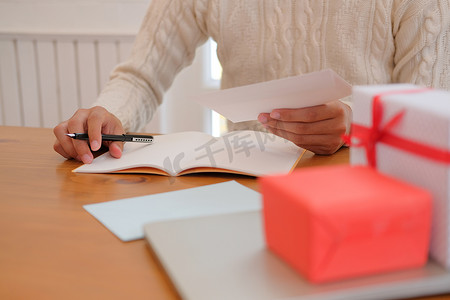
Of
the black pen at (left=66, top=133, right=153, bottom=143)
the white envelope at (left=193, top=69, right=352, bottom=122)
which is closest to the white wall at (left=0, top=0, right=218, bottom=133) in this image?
the black pen at (left=66, top=133, right=153, bottom=143)

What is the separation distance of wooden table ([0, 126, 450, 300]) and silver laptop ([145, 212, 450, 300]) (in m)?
0.02

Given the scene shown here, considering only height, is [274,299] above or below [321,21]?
below

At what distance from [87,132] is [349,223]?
63 centimetres

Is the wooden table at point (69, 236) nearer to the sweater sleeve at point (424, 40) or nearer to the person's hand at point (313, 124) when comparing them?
the person's hand at point (313, 124)

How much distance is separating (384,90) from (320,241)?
18 cm

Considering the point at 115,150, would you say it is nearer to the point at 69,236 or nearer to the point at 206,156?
the point at 206,156

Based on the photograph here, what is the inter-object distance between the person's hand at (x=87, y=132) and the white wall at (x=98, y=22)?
120 cm

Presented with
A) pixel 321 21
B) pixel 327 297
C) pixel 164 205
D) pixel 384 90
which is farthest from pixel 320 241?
pixel 321 21

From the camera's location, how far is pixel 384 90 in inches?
18.2

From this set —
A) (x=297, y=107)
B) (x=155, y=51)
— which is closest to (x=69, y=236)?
(x=297, y=107)

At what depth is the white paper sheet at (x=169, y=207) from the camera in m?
0.55

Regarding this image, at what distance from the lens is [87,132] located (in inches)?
34.9

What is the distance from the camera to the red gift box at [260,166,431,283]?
0.36 metres

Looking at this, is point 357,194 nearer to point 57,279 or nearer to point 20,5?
point 57,279
